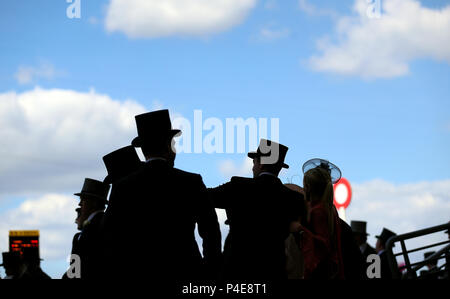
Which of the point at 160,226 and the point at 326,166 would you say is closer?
the point at 160,226

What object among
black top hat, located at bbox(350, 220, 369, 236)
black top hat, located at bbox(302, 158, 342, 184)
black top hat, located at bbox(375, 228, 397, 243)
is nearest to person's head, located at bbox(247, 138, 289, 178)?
black top hat, located at bbox(302, 158, 342, 184)

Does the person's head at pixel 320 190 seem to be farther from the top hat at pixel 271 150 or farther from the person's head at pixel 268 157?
the top hat at pixel 271 150

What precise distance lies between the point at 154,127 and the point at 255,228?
5.23 ft

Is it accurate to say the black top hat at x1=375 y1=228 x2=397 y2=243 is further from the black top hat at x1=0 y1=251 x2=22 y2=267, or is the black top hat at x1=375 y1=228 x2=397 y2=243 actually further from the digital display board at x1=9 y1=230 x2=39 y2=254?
the digital display board at x1=9 y1=230 x2=39 y2=254

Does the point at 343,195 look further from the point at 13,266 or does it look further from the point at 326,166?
the point at 326,166

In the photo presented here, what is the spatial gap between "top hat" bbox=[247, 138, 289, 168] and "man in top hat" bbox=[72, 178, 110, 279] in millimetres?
1721

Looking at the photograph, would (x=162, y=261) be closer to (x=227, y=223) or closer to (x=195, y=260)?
(x=195, y=260)

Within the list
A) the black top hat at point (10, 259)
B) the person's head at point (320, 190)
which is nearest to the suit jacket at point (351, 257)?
the person's head at point (320, 190)

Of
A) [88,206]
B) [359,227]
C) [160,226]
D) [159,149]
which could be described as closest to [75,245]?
[88,206]

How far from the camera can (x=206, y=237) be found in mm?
5195

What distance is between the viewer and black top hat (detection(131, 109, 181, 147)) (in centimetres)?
546

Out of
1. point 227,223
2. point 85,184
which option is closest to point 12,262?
point 85,184

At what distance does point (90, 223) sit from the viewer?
7.13 meters
